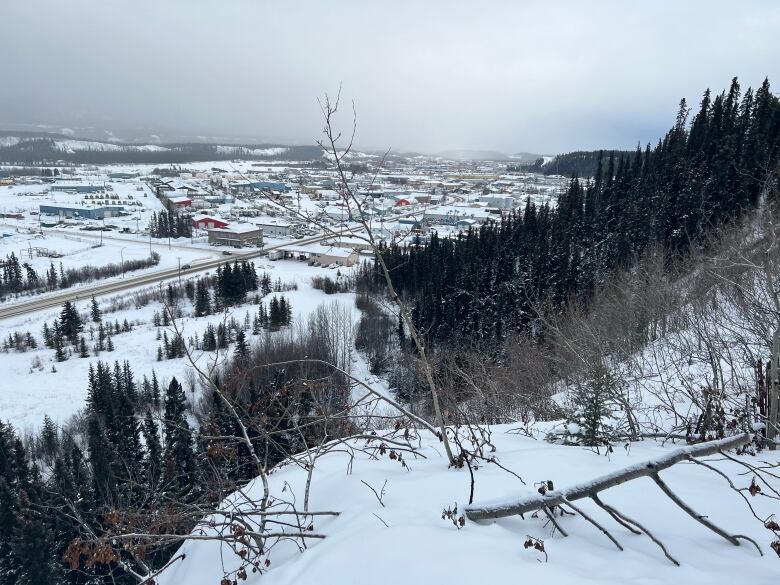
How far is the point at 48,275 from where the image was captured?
120 ft

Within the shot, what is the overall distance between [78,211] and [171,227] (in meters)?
19.6

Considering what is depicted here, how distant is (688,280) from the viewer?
12320 millimetres

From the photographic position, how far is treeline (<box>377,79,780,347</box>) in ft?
76.1

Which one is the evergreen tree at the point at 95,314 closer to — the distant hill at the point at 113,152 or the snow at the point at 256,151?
the distant hill at the point at 113,152

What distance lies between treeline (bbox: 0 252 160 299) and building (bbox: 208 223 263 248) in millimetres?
10136

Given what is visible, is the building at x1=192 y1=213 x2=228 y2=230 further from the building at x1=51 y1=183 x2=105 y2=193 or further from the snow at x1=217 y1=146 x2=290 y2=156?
the snow at x1=217 y1=146 x2=290 y2=156

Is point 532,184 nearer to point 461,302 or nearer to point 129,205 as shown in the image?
point 461,302

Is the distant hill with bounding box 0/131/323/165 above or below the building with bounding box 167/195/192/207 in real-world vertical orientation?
above

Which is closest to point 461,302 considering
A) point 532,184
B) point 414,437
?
point 414,437

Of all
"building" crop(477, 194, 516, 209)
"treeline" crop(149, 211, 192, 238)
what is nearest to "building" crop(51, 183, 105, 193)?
"treeline" crop(149, 211, 192, 238)

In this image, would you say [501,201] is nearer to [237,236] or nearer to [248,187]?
[237,236]

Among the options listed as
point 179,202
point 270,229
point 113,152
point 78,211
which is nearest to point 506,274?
point 270,229

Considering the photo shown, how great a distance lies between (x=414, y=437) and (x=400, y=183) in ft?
219

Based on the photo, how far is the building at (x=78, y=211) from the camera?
64.3 meters
